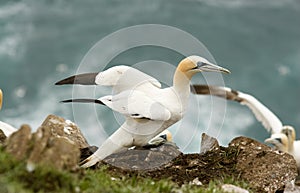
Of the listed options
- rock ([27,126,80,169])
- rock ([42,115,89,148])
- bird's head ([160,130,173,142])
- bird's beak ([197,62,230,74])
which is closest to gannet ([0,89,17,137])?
rock ([42,115,89,148])

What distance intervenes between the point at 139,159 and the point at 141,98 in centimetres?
114

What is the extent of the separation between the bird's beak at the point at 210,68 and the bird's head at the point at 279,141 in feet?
32.9

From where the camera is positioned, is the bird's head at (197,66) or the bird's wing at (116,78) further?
the bird's head at (197,66)

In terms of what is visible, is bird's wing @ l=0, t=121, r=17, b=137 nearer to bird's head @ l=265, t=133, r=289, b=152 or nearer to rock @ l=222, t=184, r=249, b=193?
rock @ l=222, t=184, r=249, b=193

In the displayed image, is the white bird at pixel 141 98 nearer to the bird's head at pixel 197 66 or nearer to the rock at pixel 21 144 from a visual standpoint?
the bird's head at pixel 197 66

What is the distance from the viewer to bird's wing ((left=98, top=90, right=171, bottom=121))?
1234 cm

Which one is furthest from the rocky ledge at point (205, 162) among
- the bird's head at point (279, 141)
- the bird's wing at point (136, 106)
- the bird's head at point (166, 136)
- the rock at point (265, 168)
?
the bird's head at point (279, 141)

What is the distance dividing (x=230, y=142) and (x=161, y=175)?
2.23 m

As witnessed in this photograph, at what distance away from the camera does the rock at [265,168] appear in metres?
12.5

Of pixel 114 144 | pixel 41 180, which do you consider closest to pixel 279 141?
pixel 114 144

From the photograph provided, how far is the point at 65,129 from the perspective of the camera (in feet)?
46.4

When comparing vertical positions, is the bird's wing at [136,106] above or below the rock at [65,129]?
above

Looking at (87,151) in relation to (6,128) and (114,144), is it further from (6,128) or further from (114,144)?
(6,128)

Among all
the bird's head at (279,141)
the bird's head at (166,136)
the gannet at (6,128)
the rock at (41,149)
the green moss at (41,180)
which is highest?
the bird's head at (279,141)
